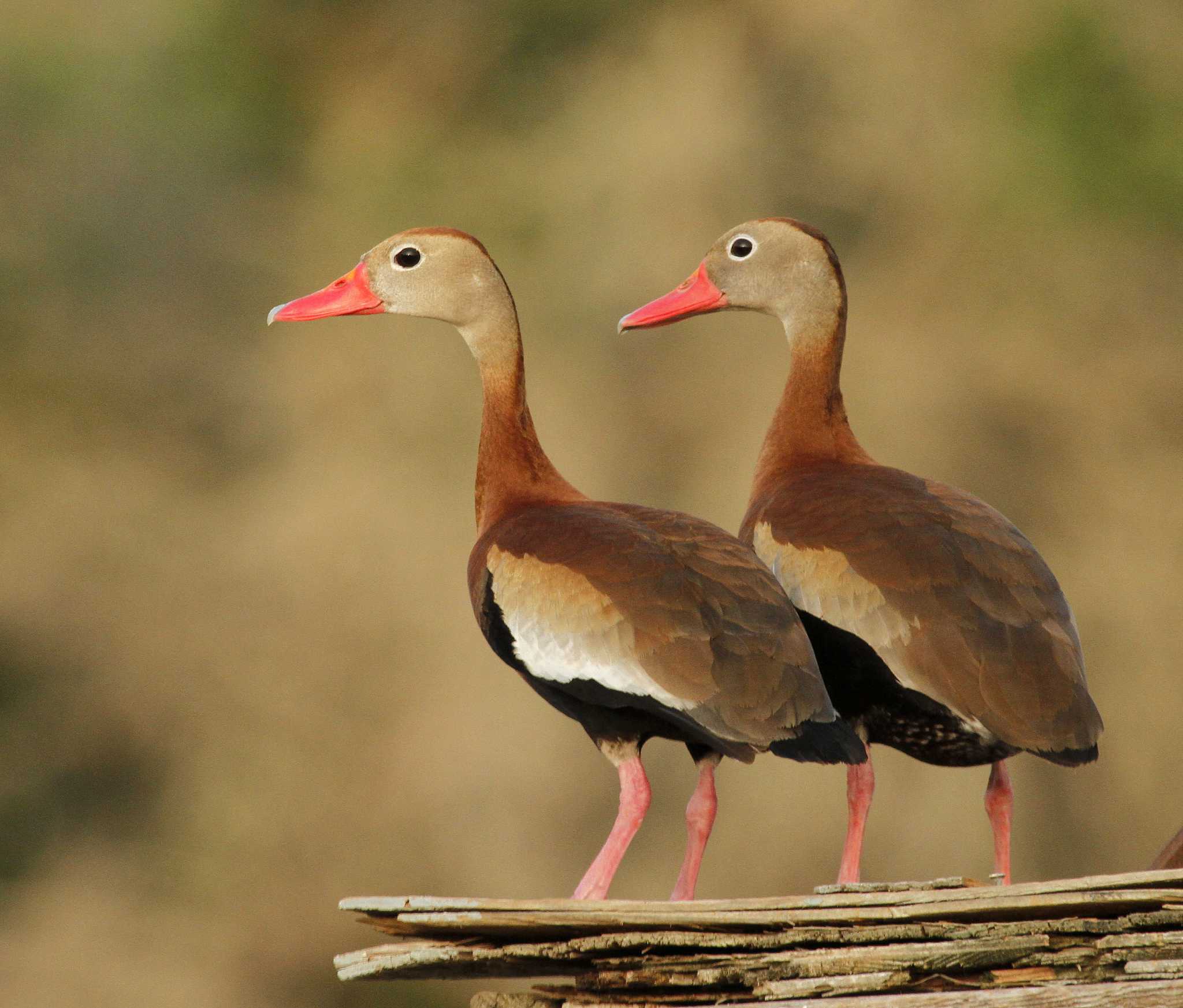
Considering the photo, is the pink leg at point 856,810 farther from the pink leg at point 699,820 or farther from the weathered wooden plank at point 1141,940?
the weathered wooden plank at point 1141,940

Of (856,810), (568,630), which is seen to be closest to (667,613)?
(568,630)

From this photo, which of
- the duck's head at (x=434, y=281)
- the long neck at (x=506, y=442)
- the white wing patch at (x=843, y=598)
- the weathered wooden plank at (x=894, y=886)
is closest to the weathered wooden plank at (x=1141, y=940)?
the weathered wooden plank at (x=894, y=886)

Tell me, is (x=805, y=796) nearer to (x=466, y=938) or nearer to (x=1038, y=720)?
(x=1038, y=720)

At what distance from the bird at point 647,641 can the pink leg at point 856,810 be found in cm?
24

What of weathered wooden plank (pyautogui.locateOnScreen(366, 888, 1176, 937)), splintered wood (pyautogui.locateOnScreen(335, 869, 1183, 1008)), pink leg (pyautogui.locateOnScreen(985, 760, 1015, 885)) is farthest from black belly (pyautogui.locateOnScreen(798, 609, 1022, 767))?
weathered wooden plank (pyautogui.locateOnScreen(366, 888, 1176, 937))

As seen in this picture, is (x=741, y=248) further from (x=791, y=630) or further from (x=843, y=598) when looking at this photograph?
(x=791, y=630)

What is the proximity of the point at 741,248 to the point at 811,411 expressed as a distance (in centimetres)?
37

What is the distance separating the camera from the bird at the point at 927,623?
257cm

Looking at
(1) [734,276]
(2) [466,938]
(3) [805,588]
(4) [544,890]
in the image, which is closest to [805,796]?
(4) [544,890]

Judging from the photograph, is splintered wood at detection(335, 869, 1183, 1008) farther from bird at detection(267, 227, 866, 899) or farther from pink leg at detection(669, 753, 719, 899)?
pink leg at detection(669, 753, 719, 899)

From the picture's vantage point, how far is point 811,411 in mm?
3355

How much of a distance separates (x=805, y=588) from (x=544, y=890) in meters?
3.46

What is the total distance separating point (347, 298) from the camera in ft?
11.0

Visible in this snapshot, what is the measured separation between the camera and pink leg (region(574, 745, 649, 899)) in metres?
2.62
